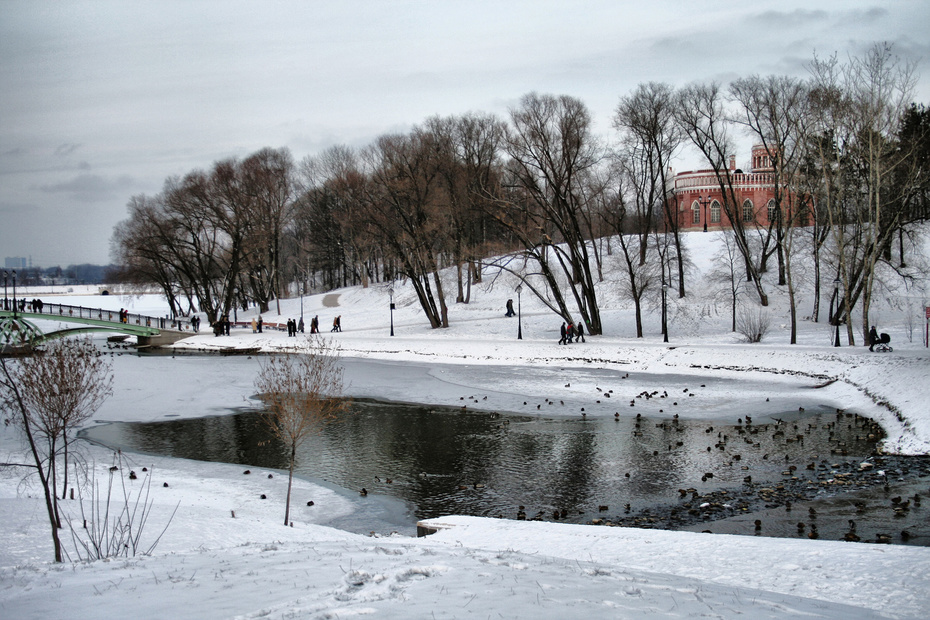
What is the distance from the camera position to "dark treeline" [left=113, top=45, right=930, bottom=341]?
29995 millimetres

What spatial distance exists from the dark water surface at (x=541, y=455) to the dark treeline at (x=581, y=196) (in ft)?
45.1

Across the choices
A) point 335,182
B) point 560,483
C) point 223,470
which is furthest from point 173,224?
point 560,483

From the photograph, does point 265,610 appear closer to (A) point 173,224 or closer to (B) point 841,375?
(B) point 841,375

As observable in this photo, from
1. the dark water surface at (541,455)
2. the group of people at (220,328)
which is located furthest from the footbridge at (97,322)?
the dark water surface at (541,455)

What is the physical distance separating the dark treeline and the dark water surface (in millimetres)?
13741

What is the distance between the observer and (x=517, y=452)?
17.1 metres

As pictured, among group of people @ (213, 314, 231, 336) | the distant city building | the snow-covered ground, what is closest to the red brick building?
the distant city building

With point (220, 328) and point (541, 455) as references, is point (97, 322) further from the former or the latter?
point (541, 455)

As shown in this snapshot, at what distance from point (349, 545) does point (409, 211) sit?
36.8 metres

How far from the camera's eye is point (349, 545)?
9227 mm

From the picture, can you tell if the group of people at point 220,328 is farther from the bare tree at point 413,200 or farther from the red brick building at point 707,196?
the red brick building at point 707,196

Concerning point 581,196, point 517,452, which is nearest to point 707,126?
point 581,196

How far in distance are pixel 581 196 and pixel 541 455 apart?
38020 millimetres

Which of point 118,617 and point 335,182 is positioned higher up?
point 335,182
